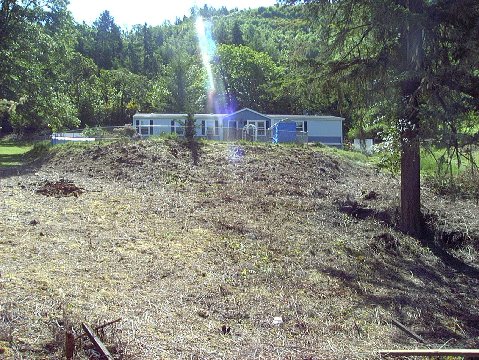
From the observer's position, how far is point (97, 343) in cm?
466

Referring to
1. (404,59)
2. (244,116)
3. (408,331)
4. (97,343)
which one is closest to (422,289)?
(408,331)

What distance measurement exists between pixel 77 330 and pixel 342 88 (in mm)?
9457

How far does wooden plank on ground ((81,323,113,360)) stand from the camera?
4.58m

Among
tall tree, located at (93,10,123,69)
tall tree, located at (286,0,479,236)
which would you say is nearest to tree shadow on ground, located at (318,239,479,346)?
tall tree, located at (286,0,479,236)

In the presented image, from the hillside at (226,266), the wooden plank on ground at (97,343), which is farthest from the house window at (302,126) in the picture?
the wooden plank on ground at (97,343)

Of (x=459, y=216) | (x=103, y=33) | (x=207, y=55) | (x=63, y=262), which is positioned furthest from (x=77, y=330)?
(x=103, y=33)

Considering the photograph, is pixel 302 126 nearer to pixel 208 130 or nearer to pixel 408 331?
pixel 208 130

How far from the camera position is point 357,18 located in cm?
1249

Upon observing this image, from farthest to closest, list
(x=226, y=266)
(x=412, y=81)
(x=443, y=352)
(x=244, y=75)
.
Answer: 1. (x=244, y=75)
2. (x=412, y=81)
3. (x=226, y=266)
4. (x=443, y=352)

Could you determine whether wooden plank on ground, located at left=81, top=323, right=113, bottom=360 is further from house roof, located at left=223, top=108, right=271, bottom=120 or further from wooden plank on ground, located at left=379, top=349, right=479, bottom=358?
house roof, located at left=223, top=108, right=271, bottom=120

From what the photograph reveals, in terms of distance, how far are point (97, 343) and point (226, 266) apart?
4031mm

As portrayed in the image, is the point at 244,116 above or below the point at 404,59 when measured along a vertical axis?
below

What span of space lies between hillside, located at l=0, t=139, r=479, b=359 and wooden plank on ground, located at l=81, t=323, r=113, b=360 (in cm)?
12

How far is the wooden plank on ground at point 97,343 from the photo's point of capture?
15.0ft
